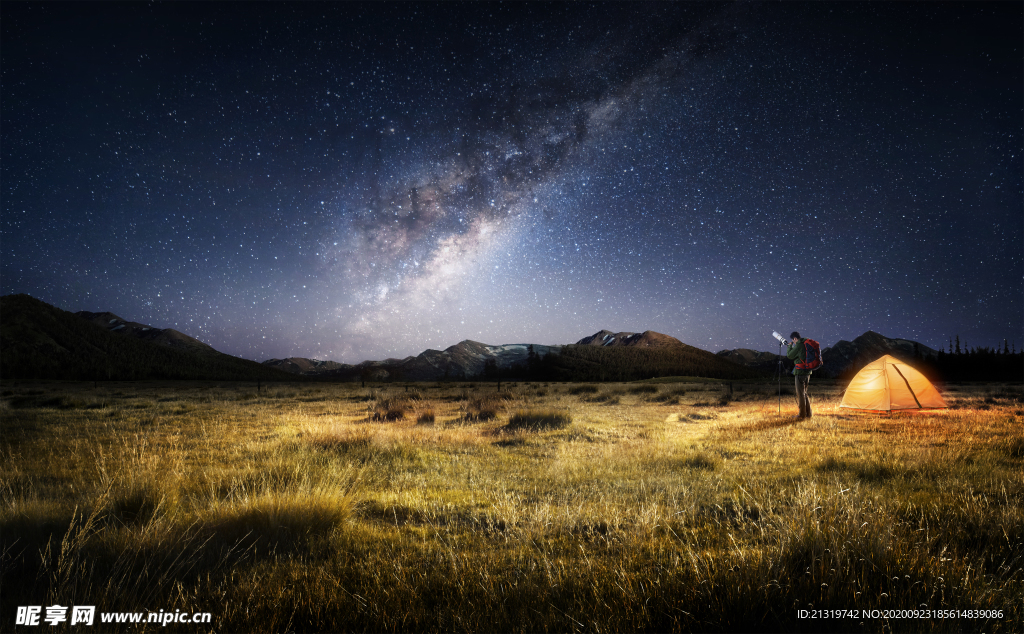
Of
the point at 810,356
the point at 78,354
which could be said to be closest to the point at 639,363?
the point at 810,356

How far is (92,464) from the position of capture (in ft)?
22.4

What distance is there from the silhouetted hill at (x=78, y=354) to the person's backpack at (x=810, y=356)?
130 metres

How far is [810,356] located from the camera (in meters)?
11.7

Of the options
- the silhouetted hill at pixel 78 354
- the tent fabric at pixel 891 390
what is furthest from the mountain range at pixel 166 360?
the tent fabric at pixel 891 390

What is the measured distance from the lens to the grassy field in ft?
7.55

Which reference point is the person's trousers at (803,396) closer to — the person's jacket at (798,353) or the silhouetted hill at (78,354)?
the person's jacket at (798,353)

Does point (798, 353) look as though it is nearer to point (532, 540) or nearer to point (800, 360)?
point (800, 360)

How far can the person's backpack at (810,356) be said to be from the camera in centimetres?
1164

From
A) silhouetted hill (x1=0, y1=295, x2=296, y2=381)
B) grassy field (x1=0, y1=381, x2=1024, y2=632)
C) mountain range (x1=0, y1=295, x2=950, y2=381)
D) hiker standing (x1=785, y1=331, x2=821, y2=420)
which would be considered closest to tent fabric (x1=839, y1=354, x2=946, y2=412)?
hiker standing (x1=785, y1=331, x2=821, y2=420)

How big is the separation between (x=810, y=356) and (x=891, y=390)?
4336 mm

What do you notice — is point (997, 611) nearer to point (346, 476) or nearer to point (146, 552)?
point (146, 552)

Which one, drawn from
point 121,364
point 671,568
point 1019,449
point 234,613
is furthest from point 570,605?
point 121,364

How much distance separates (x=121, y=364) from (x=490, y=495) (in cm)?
17505

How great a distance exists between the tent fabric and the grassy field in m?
5.83
